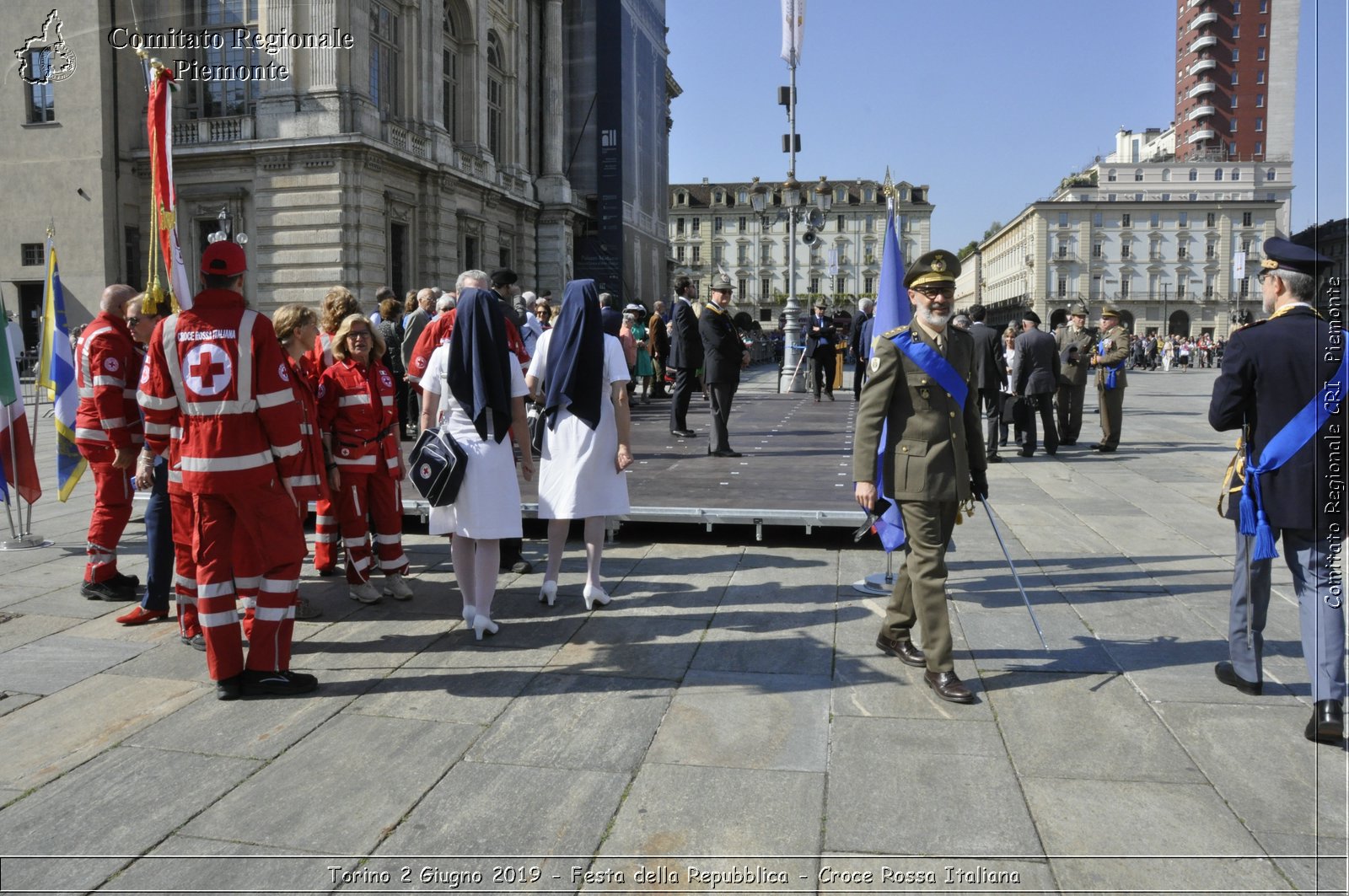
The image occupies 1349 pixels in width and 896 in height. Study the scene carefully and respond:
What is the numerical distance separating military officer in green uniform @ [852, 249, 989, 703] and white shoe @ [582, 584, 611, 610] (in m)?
1.97

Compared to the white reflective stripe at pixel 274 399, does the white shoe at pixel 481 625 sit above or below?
below

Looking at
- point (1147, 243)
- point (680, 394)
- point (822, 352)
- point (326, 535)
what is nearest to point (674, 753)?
point (326, 535)

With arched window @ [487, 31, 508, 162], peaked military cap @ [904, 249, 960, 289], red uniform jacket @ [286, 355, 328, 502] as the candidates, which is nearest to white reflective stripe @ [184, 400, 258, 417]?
red uniform jacket @ [286, 355, 328, 502]

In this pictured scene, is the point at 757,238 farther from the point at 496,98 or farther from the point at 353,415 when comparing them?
the point at 353,415

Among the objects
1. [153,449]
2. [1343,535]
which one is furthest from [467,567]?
[1343,535]

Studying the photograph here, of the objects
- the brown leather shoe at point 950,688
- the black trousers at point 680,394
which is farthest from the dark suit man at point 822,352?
the brown leather shoe at point 950,688

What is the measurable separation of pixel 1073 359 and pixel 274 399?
12.3m

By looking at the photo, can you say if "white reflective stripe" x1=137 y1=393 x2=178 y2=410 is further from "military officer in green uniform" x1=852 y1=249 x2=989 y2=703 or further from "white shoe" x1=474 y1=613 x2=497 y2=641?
"military officer in green uniform" x1=852 y1=249 x2=989 y2=703

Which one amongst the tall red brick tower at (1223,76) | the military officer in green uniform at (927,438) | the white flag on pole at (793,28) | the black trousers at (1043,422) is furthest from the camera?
the tall red brick tower at (1223,76)

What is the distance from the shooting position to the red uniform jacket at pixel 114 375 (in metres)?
5.83

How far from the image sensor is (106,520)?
615cm

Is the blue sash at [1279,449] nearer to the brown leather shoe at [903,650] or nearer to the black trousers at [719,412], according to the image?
the brown leather shoe at [903,650]

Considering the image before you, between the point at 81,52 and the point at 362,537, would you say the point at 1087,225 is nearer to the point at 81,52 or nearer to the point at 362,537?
the point at 81,52

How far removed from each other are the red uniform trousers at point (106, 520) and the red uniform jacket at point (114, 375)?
0.67 feet
